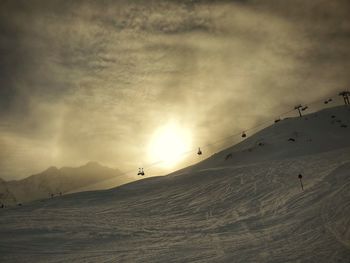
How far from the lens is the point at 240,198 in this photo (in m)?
35.0

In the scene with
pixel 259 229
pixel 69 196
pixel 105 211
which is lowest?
pixel 259 229

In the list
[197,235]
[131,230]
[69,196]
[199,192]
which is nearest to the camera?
[197,235]

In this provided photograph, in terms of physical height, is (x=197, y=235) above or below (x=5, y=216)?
below

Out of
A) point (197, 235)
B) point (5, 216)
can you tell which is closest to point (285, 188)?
point (197, 235)

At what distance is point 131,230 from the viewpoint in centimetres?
2792

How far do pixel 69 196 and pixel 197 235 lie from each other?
29.4 m

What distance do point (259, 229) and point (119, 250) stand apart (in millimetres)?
9352

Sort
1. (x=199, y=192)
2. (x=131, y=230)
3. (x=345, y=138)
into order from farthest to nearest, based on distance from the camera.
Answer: (x=345, y=138), (x=199, y=192), (x=131, y=230)

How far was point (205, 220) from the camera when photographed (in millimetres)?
28922

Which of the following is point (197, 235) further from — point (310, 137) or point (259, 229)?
point (310, 137)

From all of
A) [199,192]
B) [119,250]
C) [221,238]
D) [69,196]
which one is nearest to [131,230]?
[119,250]

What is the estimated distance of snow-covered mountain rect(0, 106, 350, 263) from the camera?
1811 cm

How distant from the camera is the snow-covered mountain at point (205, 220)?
18109 mm

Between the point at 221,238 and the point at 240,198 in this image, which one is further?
the point at 240,198
